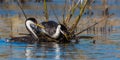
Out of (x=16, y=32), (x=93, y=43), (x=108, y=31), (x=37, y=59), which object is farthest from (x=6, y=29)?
(x=37, y=59)

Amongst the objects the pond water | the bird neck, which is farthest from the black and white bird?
the pond water

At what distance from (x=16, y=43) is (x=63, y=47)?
1463 mm

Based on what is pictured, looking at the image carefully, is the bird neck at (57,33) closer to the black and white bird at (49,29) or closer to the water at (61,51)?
the black and white bird at (49,29)

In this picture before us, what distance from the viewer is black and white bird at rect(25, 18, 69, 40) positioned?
14031 mm

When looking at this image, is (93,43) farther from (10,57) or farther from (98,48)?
(10,57)

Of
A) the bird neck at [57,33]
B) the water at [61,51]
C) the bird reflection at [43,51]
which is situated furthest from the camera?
the bird neck at [57,33]

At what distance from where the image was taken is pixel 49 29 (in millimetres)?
14234

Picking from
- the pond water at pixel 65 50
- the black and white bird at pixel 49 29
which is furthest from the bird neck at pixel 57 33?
the pond water at pixel 65 50

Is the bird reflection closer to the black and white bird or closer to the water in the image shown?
the water

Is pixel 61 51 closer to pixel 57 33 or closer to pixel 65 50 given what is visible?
pixel 65 50

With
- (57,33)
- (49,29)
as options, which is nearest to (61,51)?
(57,33)

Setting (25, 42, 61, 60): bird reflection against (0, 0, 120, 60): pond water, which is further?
(25, 42, 61, 60): bird reflection

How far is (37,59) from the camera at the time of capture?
35.1 feet

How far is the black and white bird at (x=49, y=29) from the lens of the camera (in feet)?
46.0
